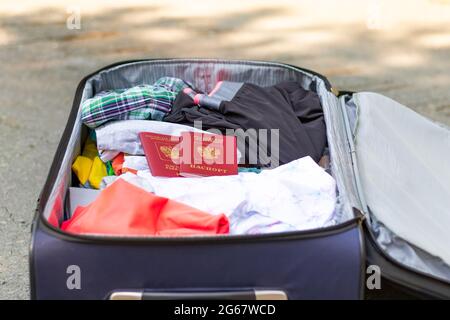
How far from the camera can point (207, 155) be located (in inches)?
79.8

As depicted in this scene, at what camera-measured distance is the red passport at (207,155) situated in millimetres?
1991

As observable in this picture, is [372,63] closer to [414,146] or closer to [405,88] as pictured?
[405,88]

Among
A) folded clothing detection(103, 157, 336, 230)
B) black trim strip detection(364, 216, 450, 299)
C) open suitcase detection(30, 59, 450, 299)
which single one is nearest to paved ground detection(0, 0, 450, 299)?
folded clothing detection(103, 157, 336, 230)

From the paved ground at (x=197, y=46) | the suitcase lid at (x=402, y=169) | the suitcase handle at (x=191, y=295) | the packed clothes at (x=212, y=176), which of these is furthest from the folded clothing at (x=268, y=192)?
the paved ground at (x=197, y=46)

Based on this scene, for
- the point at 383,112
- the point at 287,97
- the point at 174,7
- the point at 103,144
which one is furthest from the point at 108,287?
the point at 174,7

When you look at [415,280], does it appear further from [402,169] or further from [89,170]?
[89,170]

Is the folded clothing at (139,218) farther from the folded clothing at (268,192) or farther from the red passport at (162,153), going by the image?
the red passport at (162,153)

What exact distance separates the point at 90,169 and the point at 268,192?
1.80 ft

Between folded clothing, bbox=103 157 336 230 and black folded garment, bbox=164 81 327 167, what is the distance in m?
0.11

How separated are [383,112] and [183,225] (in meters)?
0.90

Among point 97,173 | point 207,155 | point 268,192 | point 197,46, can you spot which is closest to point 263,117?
point 207,155

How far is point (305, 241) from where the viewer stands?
155 centimetres

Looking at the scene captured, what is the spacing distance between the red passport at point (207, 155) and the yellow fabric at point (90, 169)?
0.24 metres

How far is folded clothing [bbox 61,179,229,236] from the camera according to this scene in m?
1.63
